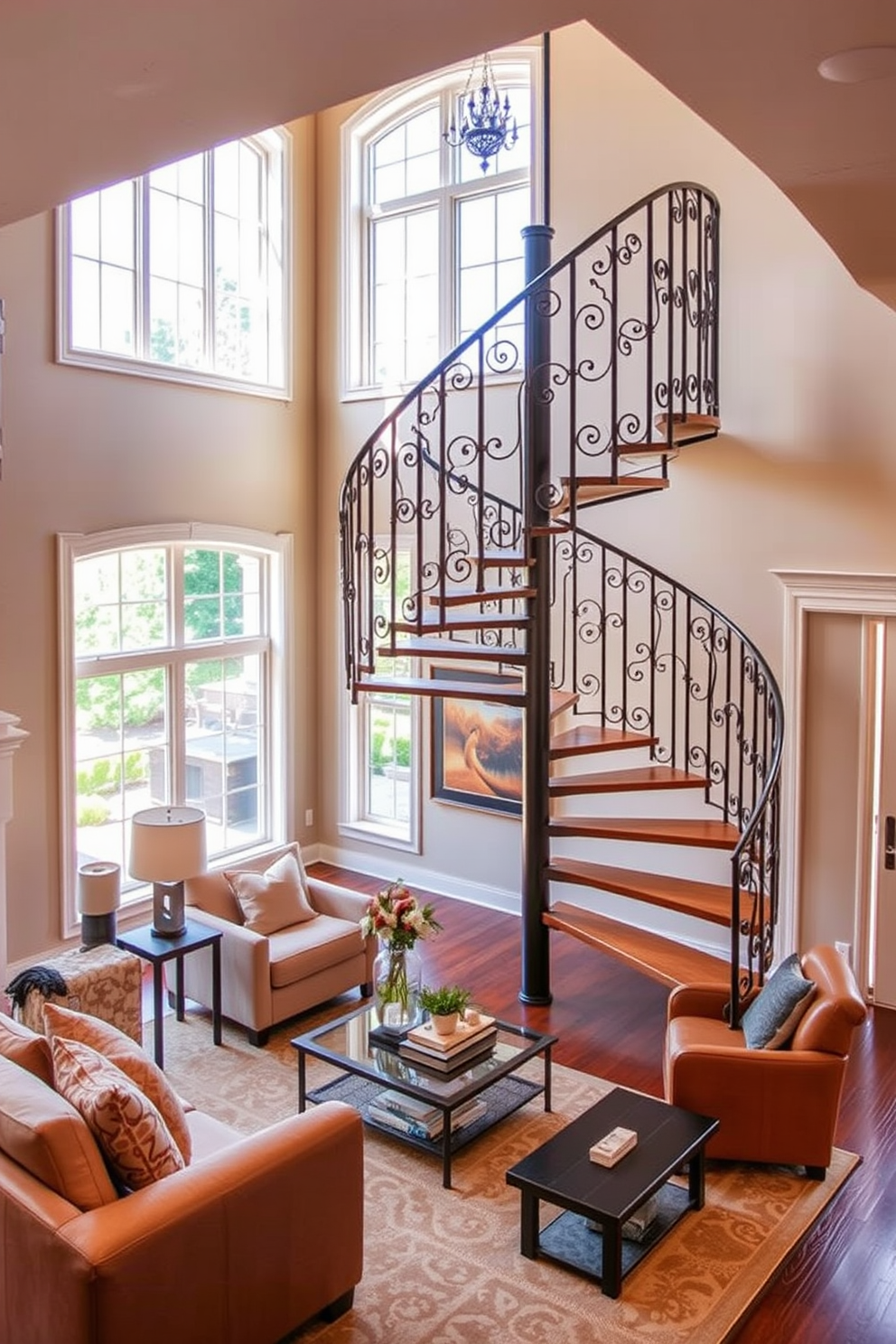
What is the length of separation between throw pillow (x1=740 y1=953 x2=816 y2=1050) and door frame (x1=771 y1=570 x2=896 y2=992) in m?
1.52

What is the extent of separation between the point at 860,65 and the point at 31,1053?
3221 mm

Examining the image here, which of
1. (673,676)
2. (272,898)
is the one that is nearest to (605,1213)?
(272,898)

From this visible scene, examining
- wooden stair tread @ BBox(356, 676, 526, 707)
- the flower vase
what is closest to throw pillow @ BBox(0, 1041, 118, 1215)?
the flower vase

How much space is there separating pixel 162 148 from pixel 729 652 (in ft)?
13.5

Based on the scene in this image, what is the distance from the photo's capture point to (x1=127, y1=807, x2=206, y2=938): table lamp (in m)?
5.16

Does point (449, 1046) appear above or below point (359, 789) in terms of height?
below

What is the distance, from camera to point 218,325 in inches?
283

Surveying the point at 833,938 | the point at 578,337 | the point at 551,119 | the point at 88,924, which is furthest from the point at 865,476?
the point at 88,924

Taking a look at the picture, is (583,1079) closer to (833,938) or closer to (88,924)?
(833,938)

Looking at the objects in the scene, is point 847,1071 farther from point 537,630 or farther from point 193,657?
point 193,657

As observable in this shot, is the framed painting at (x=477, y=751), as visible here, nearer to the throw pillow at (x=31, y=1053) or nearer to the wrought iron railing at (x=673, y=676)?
the wrought iron railing at (x=673, y=676)

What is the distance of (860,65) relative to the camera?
203 centimetres

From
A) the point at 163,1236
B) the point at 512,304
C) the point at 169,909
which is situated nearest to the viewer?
the point at 163,1236

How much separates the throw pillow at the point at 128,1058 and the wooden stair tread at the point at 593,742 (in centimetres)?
283
